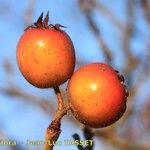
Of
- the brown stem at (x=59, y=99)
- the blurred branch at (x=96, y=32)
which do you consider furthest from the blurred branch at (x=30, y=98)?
the brown stem at (x=59, y=99)

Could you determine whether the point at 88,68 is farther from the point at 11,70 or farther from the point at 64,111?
the point at 11,70

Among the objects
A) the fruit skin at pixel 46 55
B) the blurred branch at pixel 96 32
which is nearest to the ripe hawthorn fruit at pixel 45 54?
the fruit skin at pixel 46 55

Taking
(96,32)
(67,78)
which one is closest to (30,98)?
(96,32)

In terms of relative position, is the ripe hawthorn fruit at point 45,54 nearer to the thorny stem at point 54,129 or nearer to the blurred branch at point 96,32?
the thorny stem at point 54,129

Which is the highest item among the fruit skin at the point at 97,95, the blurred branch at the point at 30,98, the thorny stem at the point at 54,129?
the blurred branch at the point at 30,98

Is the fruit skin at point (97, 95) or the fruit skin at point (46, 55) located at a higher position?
the fruit skin at point (46, 55)

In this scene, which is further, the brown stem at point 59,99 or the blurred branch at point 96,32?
the blurred branch at point 96,32
